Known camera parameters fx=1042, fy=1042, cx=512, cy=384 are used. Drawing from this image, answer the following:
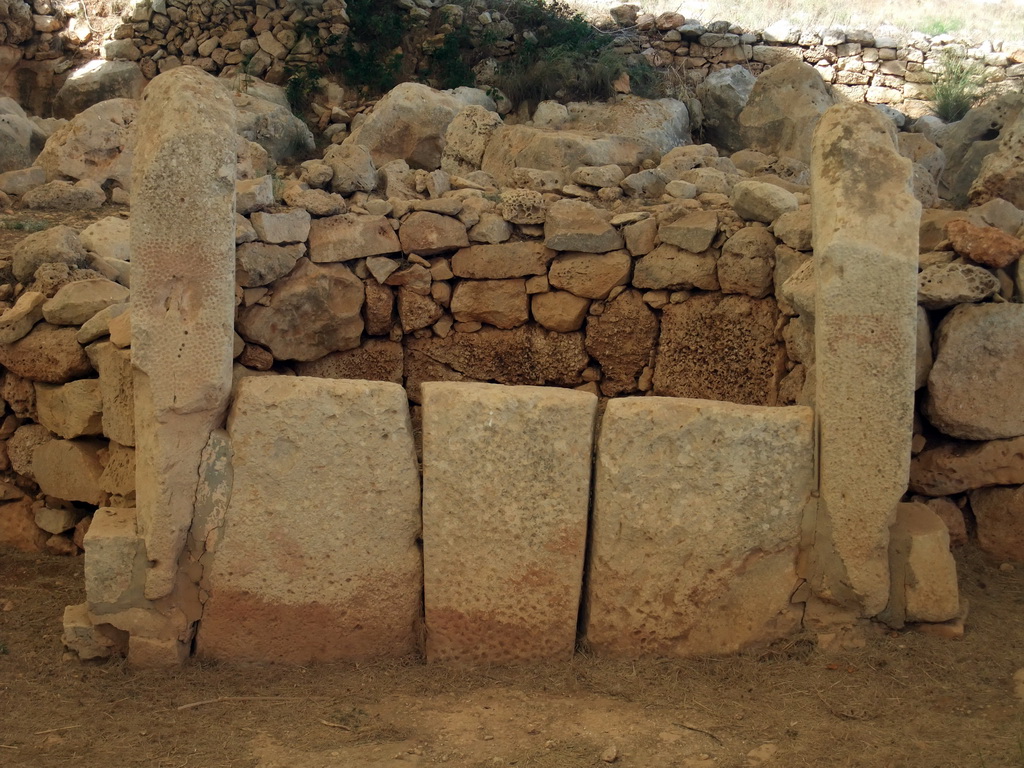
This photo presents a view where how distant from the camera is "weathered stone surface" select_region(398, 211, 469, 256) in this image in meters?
5.23

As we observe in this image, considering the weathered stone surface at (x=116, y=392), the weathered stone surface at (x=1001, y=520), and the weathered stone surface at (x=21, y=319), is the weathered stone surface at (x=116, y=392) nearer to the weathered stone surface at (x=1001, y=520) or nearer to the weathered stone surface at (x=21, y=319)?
the weathered stone surface at (x=21, y=319)

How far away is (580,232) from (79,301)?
7.64 ft

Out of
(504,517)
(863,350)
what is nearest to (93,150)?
(504,517)

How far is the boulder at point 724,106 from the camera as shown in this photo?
309 inches

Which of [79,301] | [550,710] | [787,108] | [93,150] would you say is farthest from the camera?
[787,108]

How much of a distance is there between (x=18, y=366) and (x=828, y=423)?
3.38 m

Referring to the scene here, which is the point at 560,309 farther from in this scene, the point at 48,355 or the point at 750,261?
the point at 48,355

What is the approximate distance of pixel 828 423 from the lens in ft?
12.0

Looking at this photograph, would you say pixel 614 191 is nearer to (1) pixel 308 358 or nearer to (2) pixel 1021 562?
(1) pixel 308 358

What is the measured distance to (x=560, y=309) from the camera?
17.5ft

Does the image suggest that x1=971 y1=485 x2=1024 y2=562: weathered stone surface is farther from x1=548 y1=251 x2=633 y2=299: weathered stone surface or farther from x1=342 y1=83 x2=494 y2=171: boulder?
x1=342 y1=83 x2=494 y2=171: boulder

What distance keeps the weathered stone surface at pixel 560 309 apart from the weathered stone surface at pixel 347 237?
838 millimetres

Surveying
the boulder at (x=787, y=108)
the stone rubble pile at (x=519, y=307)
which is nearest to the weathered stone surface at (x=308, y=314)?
the stone rubble pile at (x=519, y=307)

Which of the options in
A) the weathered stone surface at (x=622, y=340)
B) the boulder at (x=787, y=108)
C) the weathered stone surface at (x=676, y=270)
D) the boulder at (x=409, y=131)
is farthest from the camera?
the boulder at (x=787, y=108)
